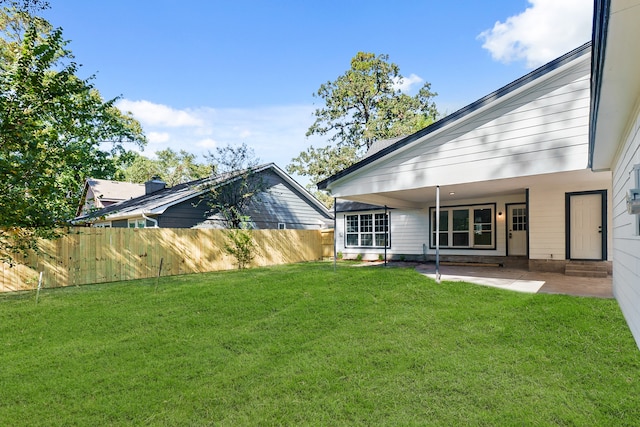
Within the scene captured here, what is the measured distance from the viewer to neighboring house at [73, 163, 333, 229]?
523 inches

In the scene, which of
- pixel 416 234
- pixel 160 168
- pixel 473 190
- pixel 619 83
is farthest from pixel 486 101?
pixel 160 168

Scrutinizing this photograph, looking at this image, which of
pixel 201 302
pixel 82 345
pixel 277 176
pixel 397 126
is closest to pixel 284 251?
pixel 277 176

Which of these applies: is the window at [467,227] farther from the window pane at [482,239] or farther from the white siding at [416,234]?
the white siding at [416,234]

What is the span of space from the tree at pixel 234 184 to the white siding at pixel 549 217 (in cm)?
1046

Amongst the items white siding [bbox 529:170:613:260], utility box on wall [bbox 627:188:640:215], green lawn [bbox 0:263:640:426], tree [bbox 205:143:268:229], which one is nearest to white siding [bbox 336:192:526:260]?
white siding [bbox 529:170:613:260]

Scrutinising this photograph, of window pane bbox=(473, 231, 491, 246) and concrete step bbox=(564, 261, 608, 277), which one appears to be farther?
window pane bbox=(473, 231, 491, 246)

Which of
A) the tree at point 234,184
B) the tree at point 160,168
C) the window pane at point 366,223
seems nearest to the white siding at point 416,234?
the window pane at point 366,223

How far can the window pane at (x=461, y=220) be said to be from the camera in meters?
11.9

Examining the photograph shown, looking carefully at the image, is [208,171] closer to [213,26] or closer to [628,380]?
[213,26]

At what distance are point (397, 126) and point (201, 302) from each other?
72.6 ft

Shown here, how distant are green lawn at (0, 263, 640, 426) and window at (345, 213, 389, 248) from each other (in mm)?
7782

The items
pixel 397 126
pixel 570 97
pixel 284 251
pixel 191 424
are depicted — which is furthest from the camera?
pixel 397 126

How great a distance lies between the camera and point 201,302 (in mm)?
6391

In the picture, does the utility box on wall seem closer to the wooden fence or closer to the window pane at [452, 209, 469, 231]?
the wooden fence
